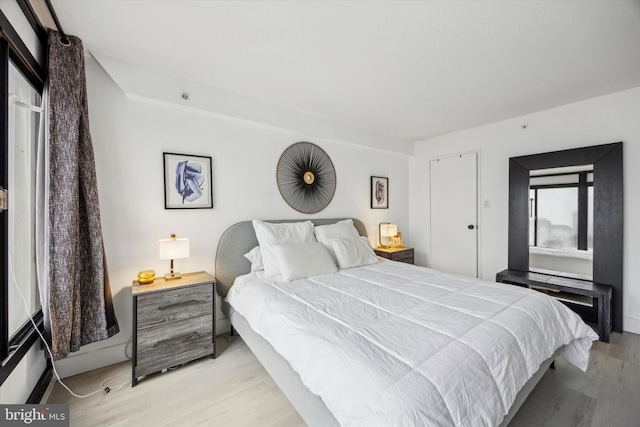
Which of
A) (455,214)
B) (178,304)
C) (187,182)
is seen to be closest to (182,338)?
(178,304)

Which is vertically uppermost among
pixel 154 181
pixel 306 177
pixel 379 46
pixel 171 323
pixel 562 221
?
pixel 379 46

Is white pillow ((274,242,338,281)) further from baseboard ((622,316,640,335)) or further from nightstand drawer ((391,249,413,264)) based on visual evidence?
baseboard ((622,316,640,335))

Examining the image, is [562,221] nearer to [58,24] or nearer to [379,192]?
[379,192]

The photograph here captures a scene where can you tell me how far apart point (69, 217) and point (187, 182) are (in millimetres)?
915

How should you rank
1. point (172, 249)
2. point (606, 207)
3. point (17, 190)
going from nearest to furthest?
point (17, 190)
point (172, 249)
point (606, 207)

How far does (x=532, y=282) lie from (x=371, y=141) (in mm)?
2675

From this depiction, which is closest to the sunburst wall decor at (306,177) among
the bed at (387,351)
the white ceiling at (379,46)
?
the white ceiling at (379,46)

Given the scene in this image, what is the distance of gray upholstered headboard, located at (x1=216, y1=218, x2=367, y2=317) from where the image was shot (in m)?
2.59

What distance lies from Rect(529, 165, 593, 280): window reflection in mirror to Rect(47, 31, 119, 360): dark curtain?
454 centimetres

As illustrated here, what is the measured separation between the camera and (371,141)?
3963 millimetres

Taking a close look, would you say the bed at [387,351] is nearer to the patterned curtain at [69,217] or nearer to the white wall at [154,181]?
the white wall at [154,181]

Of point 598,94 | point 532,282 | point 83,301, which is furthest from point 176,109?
point 598,94

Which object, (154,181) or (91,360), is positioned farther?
(154,181)

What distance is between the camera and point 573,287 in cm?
270
